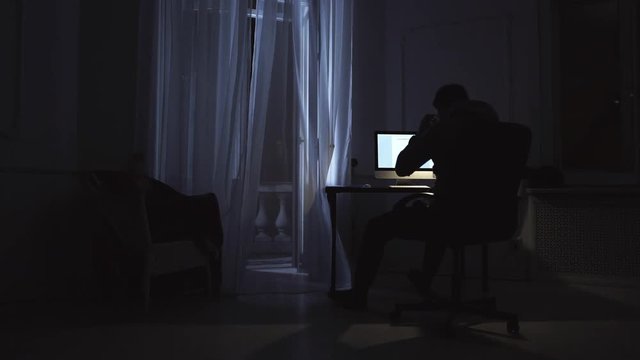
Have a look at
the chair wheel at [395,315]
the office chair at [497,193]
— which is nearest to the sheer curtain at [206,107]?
the chair wheel at [395,315]

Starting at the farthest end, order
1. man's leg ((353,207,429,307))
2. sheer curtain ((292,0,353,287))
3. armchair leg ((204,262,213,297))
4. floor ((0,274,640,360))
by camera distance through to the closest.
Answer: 1. sheer curtain ((292,0,353,287))
2. armchair leg ((204,262,213,297))
3. man's leg ((353,207,429,307))
4. floor ((0,274,640,360))

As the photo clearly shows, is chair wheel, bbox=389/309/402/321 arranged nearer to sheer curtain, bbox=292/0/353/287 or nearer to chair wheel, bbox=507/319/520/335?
chair wheel, bbox=507/319/520/335

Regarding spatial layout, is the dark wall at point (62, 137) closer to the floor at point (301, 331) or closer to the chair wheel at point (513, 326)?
the floor at point (301, 331)

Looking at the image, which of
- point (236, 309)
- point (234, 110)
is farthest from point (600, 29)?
point (236, 309)

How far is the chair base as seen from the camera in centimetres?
257

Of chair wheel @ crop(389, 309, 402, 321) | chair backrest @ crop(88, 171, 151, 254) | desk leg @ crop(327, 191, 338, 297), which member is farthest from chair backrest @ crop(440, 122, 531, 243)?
chair backrest @ crop(88, 171, 151, 254)

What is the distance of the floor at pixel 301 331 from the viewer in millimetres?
2266

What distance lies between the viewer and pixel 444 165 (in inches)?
102

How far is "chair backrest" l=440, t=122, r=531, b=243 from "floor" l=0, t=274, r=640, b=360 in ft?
1.82

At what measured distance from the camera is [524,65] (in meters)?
4.46

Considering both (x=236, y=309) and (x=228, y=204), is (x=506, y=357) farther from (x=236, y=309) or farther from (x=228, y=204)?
(x=228, y=204)

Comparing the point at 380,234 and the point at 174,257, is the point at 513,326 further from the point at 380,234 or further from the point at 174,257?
the point at 174,257

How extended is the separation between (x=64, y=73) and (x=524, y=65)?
3.54m

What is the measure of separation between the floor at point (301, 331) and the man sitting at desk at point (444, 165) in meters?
0.49
